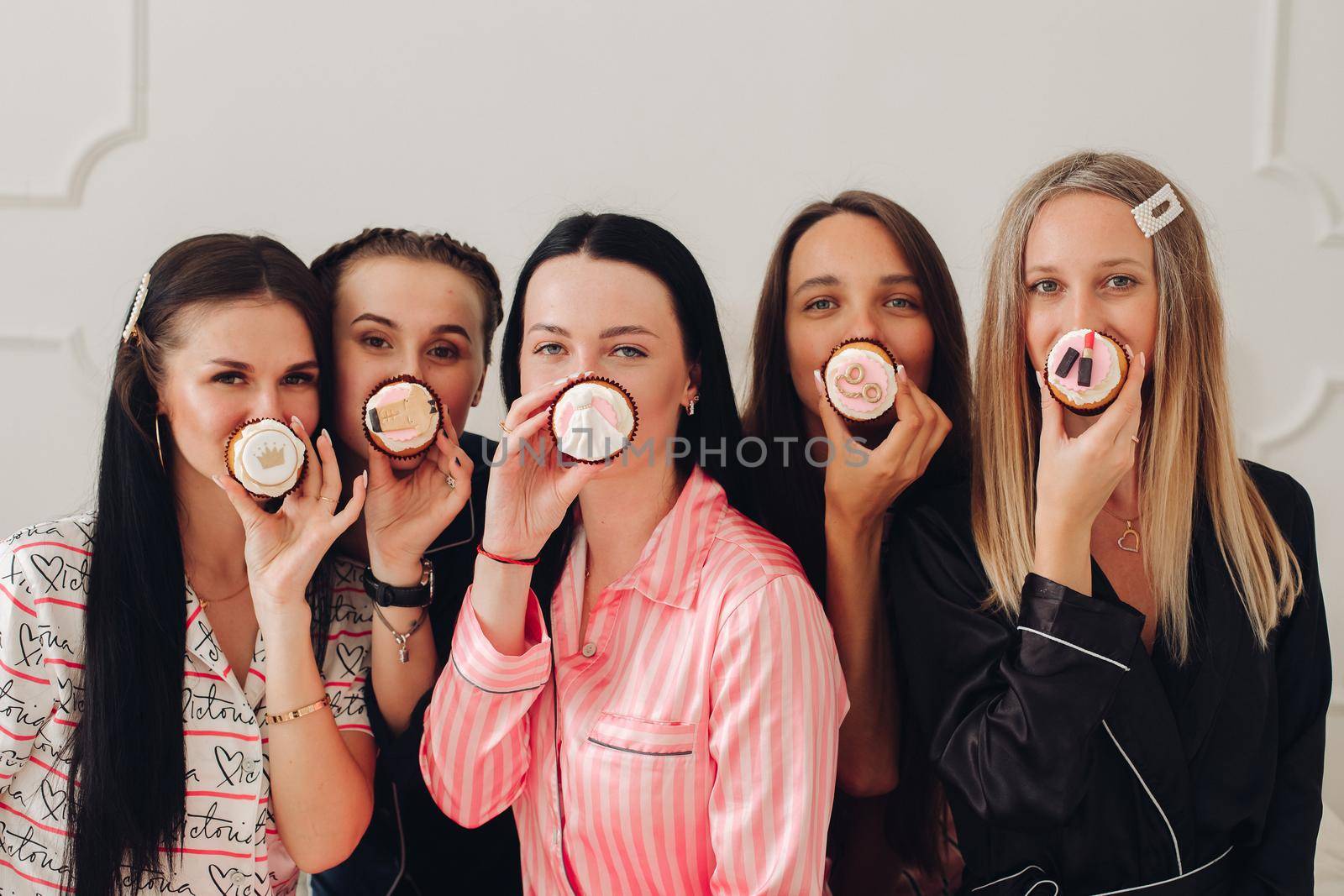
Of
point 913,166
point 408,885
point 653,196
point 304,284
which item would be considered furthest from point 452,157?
point 408,885

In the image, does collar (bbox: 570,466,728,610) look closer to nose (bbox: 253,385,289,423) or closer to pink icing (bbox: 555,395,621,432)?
pink icing (bbox: 555,395,621,432)

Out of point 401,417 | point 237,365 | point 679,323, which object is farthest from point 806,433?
point 237,365

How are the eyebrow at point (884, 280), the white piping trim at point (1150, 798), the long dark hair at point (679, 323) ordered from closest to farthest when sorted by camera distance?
the white piping trim at point (1150, 798), the long dark hair at point (679, 323), the eyebrow at point (884, 280)

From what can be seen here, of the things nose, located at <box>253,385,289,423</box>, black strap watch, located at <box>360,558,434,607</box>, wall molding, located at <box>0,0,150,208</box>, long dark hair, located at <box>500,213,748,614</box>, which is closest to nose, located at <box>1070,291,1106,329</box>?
long dark hair, located at <box>500,213,748,614</box>

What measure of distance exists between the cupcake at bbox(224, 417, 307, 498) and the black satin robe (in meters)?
1.16

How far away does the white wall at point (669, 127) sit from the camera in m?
2.72

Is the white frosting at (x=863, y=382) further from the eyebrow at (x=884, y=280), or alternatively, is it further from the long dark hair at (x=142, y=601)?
the long dark hair at (x=142, y=601)

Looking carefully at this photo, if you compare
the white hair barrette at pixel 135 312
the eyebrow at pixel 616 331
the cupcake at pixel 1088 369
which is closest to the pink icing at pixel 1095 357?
the cupcake at pixel 1088 369

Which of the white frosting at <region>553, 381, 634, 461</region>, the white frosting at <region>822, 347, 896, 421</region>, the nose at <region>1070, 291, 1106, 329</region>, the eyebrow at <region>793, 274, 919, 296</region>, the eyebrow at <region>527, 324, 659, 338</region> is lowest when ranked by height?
the white frosting at <region>553, 381, 634, 461</region>

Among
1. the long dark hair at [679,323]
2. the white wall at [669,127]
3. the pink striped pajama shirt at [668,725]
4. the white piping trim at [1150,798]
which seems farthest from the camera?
the white wall at [669,127]

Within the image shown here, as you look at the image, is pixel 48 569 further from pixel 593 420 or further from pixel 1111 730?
pixel 1111 730

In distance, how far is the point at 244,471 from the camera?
1643mm

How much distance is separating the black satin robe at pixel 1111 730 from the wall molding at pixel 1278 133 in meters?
1.49

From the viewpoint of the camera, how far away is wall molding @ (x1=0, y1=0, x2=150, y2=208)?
2.81 meters
